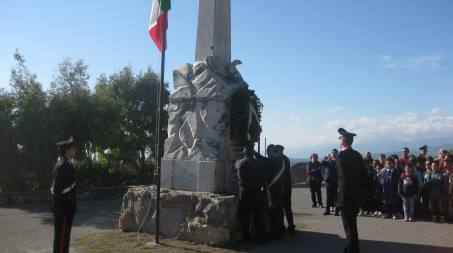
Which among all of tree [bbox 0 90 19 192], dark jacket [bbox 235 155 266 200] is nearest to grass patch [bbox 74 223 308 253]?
dark jacket [bbox 235 155 266 200]

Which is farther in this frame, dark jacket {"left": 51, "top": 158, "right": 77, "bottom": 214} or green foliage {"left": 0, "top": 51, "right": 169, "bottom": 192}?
green foliage {"left": 0, "top": 51, "right": 169, "bottom": 192}

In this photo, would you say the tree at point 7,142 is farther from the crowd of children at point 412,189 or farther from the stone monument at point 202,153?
the crowd of children at point 412,189

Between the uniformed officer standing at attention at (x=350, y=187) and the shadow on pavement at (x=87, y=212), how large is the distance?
5.32 meters

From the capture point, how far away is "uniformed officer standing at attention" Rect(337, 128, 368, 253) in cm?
630

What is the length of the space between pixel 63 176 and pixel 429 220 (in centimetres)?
872

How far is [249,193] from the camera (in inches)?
289

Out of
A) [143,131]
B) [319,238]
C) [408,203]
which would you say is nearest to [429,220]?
[408,203]

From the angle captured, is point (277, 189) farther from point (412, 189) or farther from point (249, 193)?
point (412, 189)

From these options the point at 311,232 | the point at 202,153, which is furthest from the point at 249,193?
the point at 311,232

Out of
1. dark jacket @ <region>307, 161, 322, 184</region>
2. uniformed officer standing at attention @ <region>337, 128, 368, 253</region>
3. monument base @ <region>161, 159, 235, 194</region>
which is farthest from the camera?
dark jacket @ <region>307, 161, 322, 184</region>

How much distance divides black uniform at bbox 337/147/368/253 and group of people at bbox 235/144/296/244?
1.57m

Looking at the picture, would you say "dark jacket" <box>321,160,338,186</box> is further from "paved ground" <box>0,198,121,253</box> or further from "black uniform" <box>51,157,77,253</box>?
"black uniform" <box>51,157,77,253</box>

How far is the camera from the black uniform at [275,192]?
788 centimetres

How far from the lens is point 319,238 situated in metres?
8.02
